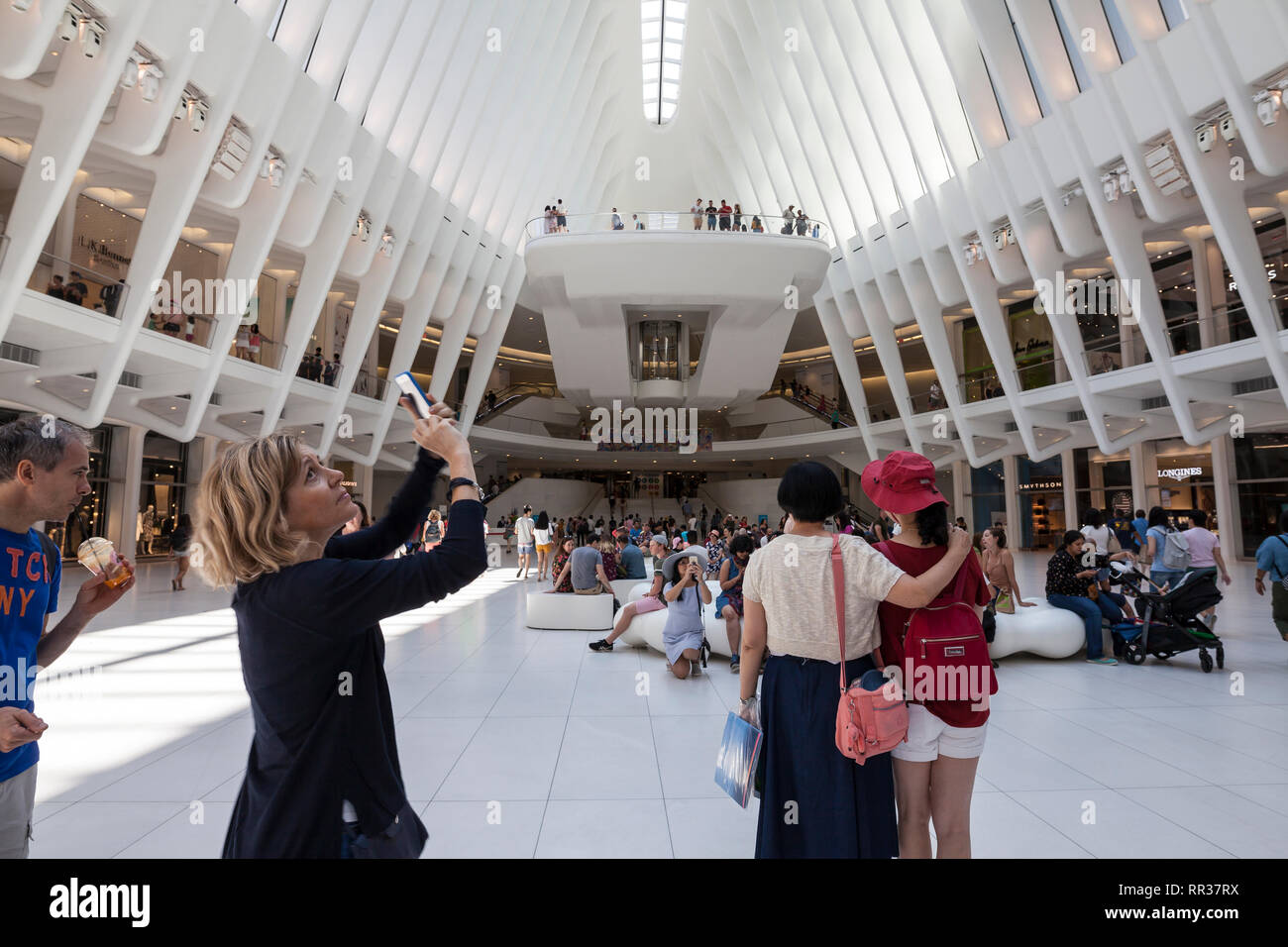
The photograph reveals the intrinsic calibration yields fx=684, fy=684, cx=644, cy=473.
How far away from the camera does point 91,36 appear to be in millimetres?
9094

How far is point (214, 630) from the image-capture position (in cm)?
895

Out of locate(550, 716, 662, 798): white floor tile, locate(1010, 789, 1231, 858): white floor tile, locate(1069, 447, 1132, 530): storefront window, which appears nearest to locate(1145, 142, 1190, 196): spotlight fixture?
locate(1069, 447, 1132, 530): storefront window

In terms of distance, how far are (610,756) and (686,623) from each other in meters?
2.53

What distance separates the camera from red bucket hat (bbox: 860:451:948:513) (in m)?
2.23

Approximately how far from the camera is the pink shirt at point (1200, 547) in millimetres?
7848

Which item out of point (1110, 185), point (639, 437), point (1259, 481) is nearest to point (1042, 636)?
point (1110, 185)

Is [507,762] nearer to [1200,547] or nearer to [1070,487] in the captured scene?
[1200,547]

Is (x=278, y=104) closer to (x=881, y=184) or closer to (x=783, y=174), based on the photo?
(x=881, y=184)

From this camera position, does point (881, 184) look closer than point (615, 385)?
Yes

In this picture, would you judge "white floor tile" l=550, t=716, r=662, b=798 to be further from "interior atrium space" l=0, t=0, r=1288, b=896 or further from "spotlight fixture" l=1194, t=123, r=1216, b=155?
"spotlight fixture" l=1194, t=123, r=1216, b=155

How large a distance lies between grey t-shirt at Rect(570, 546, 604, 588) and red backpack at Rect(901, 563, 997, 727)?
25.7 feet

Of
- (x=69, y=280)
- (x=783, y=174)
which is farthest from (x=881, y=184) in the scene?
(x=69, y=280)
